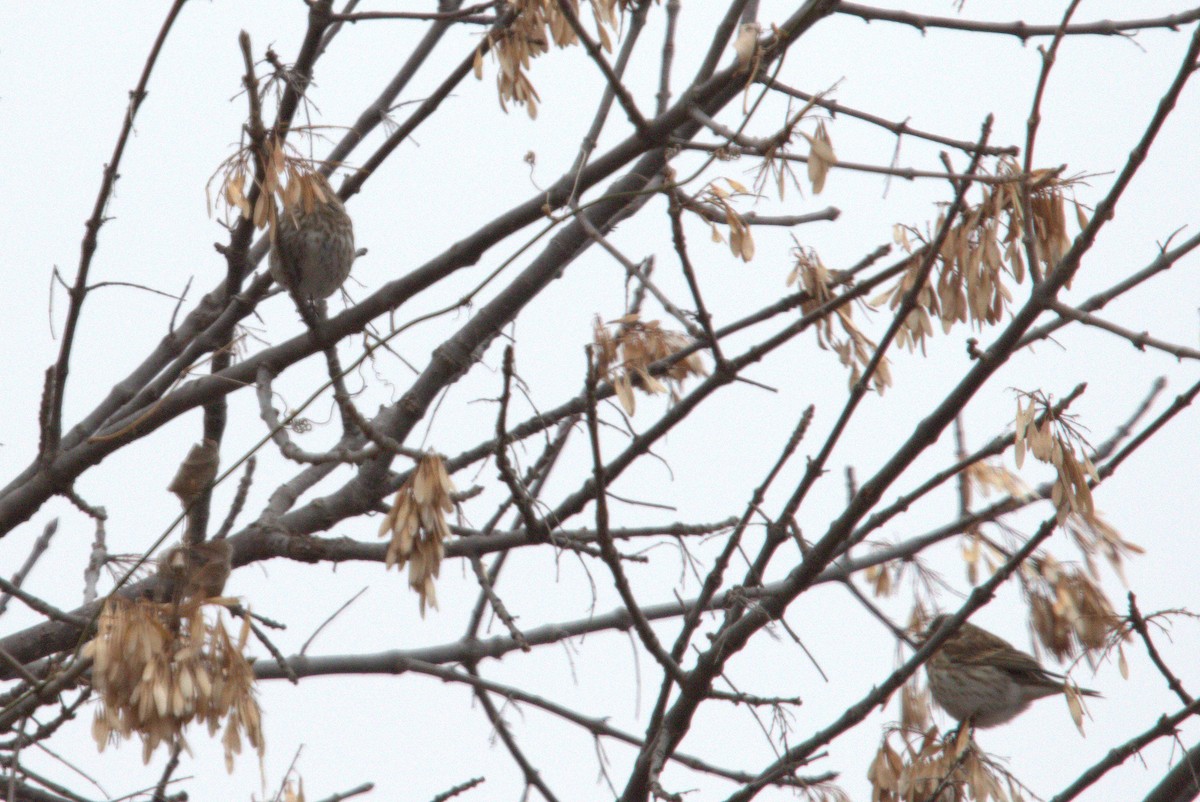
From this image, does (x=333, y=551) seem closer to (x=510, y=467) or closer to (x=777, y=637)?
(x=510, y=467)

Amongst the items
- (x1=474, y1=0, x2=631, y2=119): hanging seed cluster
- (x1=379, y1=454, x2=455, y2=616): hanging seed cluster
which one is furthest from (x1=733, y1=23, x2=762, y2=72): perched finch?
(x1=379, y1=454, x2=455, y2=616): hanging seed cluster

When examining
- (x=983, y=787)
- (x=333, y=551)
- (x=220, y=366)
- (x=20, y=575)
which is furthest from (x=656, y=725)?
(x=20, y=575)

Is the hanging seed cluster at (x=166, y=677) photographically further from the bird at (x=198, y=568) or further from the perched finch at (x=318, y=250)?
the perched finch at (x=318, y=250)

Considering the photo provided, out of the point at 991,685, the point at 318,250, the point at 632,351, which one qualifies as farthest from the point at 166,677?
the point at 991,685

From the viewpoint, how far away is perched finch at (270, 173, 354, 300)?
11.3 ft

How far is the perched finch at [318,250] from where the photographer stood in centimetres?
345

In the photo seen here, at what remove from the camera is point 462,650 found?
3.39 meters

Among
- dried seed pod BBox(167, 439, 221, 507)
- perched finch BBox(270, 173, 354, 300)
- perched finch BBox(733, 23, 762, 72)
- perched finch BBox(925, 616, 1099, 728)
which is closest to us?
perched finch BBox(733, 23, 762, 72)

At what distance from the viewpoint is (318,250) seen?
12.5 feet

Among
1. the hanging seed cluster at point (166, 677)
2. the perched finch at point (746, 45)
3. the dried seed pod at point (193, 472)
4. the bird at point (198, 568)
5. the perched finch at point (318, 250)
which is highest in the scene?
the perched finch at point (318, 250)

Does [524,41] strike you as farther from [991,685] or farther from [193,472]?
[991,685]

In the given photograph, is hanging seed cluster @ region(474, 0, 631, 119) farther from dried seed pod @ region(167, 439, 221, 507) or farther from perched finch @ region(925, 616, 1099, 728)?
perched finch @ region(925, 616, 1099, 728)

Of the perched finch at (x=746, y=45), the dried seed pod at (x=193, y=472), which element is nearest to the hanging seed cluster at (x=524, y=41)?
the perched finch at (x=746, y=45)

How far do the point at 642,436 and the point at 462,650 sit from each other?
1.23 m
